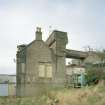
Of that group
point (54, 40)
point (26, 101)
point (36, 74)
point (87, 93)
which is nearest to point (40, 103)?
point (26, 101)

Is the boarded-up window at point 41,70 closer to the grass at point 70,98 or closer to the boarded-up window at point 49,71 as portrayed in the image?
the boarded-up window at point 49,71

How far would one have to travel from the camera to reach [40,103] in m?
25.7

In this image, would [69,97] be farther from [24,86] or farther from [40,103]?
[24,86]

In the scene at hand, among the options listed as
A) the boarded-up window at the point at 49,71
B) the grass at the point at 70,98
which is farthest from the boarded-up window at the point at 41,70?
the grass at the point at 70,98

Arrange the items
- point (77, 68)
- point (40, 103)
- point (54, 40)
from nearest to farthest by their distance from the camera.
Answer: point (40, 103) < point (54, 40) < point (77, 68)

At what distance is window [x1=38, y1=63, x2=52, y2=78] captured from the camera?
32.2 metres

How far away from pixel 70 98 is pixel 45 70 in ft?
30.3

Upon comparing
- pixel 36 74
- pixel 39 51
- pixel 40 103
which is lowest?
pixel 40 103

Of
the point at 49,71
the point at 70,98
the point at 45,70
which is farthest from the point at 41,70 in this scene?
the point at 70,98

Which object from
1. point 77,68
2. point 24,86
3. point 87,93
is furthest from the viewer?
point 77,68

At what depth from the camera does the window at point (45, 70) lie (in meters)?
32.2

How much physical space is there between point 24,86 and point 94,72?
24.7 ft

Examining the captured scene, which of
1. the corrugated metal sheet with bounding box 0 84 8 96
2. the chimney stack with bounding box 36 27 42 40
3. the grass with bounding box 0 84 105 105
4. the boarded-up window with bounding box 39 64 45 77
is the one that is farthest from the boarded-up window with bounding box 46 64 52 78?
the grass with bounding box 0 84 105 105

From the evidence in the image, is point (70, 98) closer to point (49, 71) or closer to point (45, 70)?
point (45, 70)
